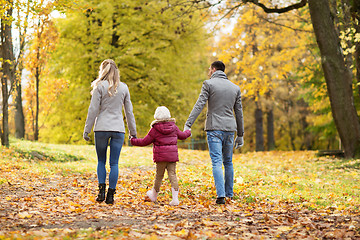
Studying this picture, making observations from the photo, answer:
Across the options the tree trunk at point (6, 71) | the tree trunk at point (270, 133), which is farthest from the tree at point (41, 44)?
the tree trunk at point (270, 133)

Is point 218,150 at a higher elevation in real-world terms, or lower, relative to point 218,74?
lower

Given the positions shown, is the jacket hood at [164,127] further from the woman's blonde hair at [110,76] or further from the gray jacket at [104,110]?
the woman's blonde hair at [110,76]

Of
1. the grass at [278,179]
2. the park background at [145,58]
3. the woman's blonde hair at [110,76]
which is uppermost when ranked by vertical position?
the park background at [145,58]

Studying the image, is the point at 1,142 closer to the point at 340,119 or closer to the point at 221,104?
the point at 221,104

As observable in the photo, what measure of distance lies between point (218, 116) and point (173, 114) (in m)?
15.7

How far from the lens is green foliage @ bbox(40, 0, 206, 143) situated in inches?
778

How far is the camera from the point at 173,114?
21.9 m

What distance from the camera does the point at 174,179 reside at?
6.02 m

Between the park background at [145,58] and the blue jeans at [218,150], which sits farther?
the park background at [145,58]

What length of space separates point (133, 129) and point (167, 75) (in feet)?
51.7

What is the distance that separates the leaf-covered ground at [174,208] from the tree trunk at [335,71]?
282 cm

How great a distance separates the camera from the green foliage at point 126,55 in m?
19.8

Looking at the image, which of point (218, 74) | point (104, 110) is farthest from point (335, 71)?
point (104, 110)

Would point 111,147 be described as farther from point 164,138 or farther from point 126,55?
point 126,55
